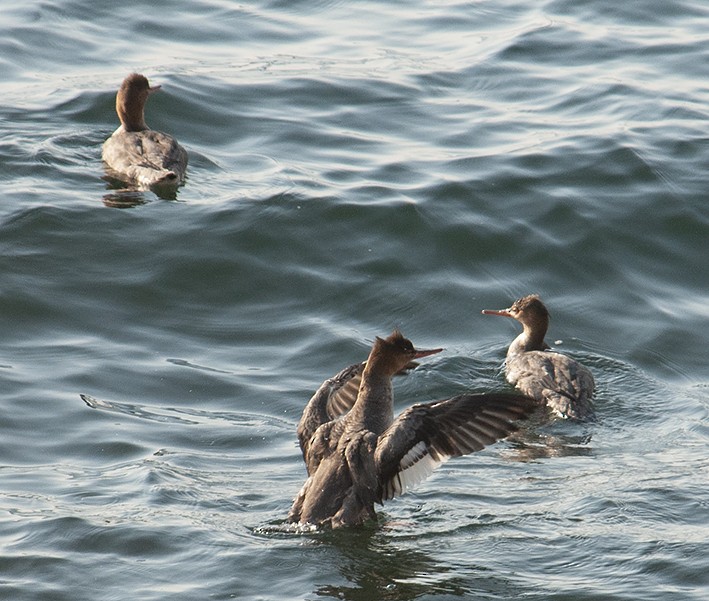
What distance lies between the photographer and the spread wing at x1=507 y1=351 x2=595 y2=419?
9773mm

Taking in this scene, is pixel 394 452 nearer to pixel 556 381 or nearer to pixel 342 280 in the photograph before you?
pixel 556 381

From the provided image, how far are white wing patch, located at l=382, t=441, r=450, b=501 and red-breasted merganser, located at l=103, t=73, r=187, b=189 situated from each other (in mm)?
6193

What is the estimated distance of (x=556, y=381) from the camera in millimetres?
10094

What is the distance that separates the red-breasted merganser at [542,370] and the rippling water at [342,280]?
23 cm

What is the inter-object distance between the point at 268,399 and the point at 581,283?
3.64 m

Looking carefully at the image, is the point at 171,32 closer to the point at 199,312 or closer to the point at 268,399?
the point at 199,312

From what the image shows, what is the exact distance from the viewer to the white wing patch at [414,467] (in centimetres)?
763

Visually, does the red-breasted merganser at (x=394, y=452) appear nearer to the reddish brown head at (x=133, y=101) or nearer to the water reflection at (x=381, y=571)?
the water reflection at (x=381, y=571)

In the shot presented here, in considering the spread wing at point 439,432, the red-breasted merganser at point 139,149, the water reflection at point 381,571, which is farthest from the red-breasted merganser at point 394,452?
the red-breasted merganser at point 139,149

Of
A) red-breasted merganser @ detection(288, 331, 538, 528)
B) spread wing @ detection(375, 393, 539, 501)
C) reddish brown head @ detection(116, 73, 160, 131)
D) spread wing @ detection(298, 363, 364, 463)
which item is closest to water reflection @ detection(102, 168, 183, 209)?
reddish brown head @ detection(116, 73, 160, 131)

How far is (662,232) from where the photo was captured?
513 inches

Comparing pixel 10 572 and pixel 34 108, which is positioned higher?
pixel 34 108

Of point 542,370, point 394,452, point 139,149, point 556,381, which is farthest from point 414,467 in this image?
point 139,149

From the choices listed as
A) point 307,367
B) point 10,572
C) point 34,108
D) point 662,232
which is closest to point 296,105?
point 34,108
